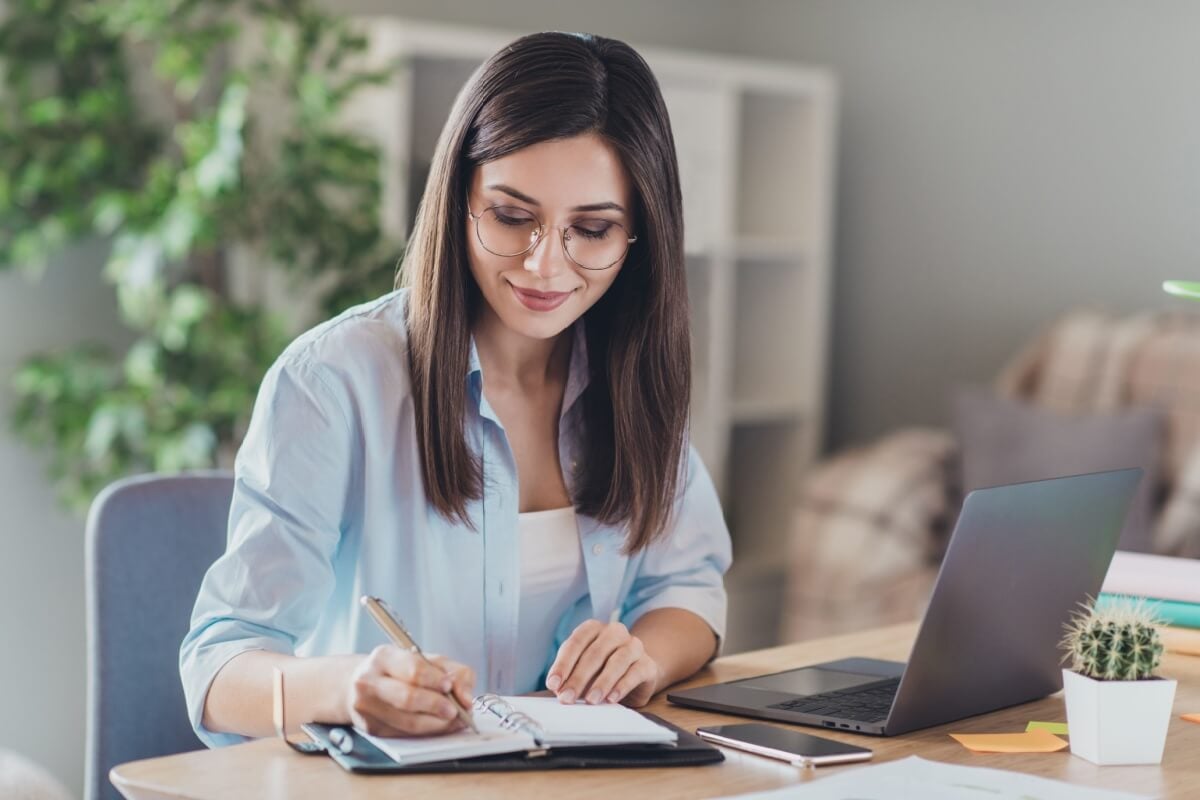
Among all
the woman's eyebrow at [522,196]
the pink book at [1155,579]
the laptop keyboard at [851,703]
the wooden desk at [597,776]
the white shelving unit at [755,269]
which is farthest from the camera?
the white shelving unit at [755,269]

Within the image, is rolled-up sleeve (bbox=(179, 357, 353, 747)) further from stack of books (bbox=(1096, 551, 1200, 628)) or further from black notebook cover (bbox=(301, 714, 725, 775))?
stack of books (bbox=(1096, 551, 1200, 628))

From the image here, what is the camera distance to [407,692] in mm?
1085

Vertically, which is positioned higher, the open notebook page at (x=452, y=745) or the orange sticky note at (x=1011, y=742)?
the open notebook page at (x=452, y=745)

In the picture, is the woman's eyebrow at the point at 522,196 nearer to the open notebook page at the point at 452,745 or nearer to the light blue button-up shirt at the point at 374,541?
the light blue button-up shirt at the point at 374,541

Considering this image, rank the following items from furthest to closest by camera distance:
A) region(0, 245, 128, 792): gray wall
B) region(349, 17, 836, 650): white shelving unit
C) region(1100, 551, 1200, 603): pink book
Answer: region(349, 17, 836, 650): white shelving unit < region(0, 245, 128, 792): gray wall < region(1100, 551, 1200, 603): pink book

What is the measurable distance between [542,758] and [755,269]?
116 inches

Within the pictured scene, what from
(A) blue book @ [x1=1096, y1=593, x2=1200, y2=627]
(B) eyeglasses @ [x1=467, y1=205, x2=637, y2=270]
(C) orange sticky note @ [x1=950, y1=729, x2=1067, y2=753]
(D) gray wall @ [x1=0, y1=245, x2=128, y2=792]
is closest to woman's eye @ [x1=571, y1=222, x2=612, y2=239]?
(B) eyeglasses @ [x1=467, y1=205, x2=637, y2=270]

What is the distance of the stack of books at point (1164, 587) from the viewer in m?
1.62

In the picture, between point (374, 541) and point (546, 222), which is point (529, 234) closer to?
point (546, 222)

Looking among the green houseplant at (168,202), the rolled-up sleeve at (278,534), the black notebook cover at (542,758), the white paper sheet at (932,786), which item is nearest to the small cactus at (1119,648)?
the white paper sheet at (932,786)

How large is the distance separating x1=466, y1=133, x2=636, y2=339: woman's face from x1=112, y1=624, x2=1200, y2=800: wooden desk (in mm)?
414

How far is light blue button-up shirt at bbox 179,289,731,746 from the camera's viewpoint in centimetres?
131

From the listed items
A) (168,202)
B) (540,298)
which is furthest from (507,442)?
(168,202)

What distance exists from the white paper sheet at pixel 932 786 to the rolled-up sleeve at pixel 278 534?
47 centimetres
